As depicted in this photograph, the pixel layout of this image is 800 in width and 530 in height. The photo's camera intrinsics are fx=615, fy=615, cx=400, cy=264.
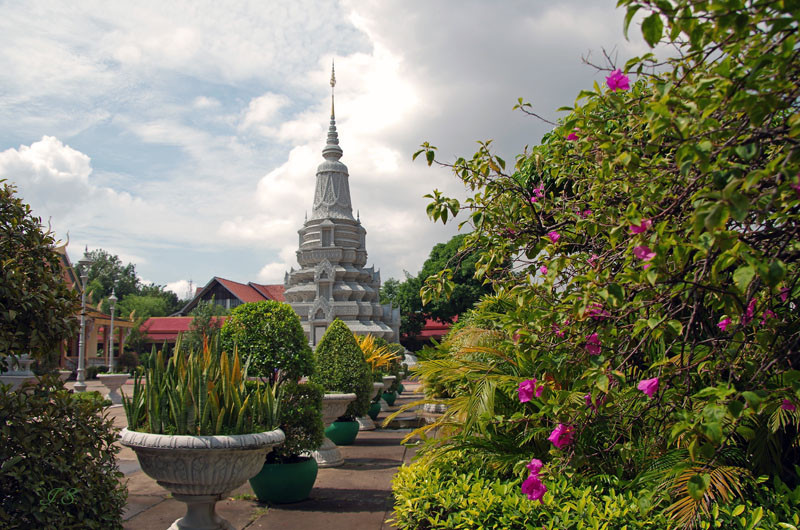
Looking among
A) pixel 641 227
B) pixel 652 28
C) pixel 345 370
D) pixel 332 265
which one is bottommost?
pixel 345 370

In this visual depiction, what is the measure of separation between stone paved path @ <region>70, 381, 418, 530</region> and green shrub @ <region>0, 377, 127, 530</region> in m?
1.31

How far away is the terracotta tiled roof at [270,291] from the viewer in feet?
165

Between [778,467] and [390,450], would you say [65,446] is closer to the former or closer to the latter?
[778,467]

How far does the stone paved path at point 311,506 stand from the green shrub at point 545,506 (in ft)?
4.50

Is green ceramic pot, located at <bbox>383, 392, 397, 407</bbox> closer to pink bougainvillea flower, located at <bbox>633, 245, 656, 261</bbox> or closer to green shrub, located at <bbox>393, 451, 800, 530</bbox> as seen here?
green shrub, located at <bbox>393, 451, 800, 530</bbox>

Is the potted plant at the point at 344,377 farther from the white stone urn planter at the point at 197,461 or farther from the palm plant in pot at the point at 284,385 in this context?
the white stone urn planter at the point at 197,461

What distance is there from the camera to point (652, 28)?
1999 mm

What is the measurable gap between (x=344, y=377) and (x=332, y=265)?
2111 centimetres

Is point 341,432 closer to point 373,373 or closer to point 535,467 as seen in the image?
point 373,373

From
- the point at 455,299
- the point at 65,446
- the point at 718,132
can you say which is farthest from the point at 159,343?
the point at 718,132

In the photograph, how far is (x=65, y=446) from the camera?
11.6ft

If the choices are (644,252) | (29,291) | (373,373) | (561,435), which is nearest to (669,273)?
(644,252)

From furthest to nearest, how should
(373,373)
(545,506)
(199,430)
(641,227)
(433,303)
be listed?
(433,303) → (373,373) → (199,430) → (545,506) → (641,227)

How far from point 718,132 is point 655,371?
228 centimetres
